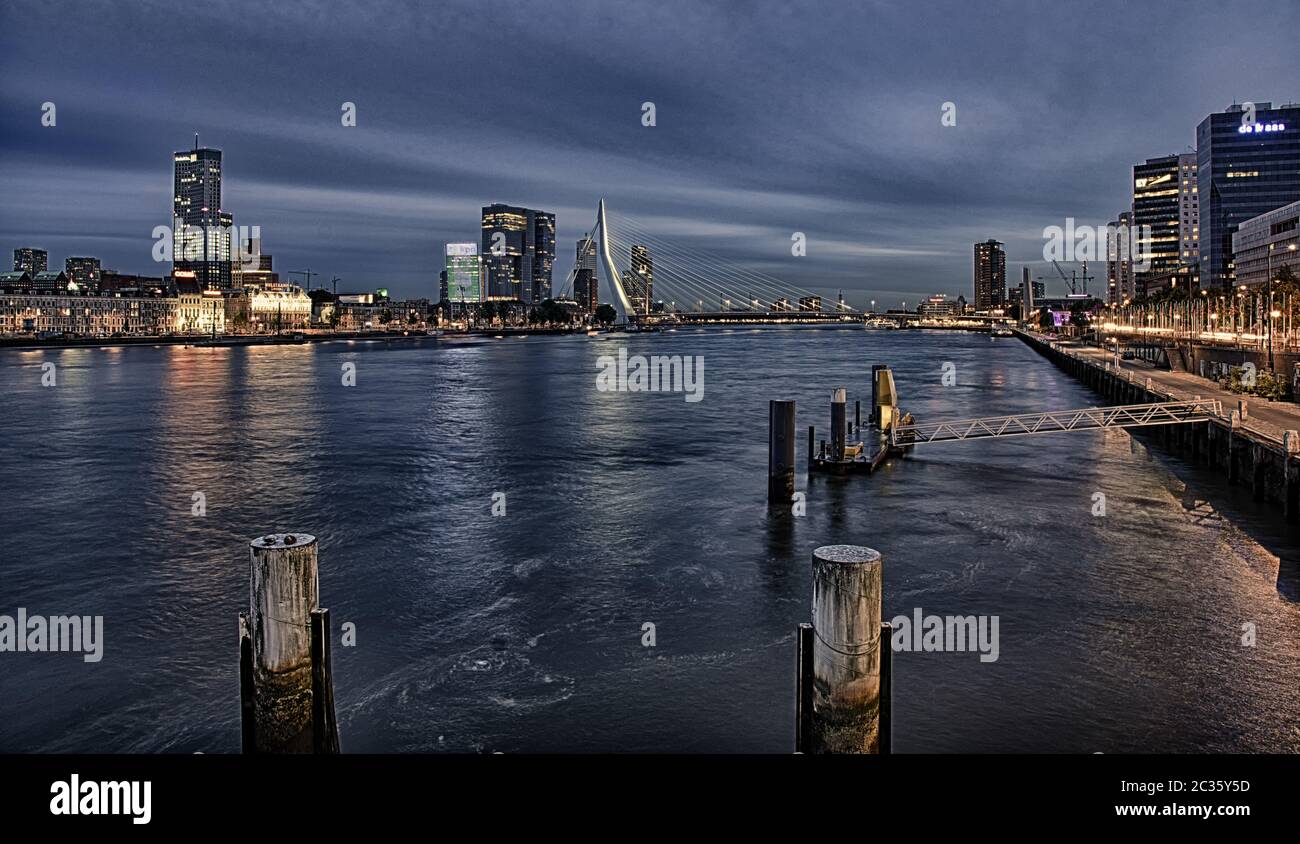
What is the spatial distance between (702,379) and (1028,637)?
202ft

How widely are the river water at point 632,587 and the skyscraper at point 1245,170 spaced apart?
17160 cm

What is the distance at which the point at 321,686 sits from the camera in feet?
24.8

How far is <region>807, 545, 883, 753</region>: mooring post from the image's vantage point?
6.68 metres

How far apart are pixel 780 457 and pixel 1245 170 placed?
196964mm

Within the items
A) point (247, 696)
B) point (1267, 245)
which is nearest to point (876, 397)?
point (247, 696)

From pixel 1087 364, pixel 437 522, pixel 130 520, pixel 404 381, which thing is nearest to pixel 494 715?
pixel 437 522

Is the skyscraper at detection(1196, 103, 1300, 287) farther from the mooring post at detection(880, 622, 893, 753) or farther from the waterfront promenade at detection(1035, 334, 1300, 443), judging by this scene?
the mooring post at detection(880, 622, 893, 753)

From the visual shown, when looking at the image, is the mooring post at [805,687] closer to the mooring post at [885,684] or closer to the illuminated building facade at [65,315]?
the mooring post at [885,684]

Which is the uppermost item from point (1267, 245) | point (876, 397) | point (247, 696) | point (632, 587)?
point (1267, 245)

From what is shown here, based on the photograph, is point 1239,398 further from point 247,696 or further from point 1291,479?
point 247,696

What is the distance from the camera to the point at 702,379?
7525 cm

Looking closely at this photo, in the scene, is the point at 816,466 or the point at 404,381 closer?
the point at 816,466

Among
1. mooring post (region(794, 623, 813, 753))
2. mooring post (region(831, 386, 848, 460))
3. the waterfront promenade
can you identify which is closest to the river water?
mooring post (region(831, 386, 848, 460))
